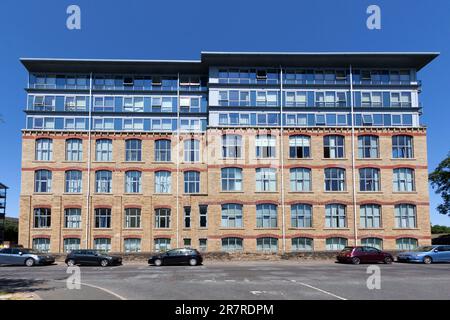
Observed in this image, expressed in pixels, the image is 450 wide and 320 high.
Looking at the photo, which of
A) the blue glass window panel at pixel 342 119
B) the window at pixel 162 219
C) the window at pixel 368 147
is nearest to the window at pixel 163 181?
the window at pixel 162 219

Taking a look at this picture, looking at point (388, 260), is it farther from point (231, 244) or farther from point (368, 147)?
point (231, 244)

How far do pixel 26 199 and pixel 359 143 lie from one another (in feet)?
113

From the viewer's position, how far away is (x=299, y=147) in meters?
47.2

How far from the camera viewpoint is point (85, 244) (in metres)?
45.9

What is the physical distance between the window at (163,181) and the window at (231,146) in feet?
20.2

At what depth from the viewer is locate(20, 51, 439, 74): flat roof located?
4791 cm

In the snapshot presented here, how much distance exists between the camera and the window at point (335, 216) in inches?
1818

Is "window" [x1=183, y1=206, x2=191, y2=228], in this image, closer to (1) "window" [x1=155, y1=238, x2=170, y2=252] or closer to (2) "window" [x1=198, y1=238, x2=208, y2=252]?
(2) "window" [x1=198, y1=238, x2=208, y2=252]

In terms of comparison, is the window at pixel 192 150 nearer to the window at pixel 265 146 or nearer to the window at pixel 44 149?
the window at pixel 265 146

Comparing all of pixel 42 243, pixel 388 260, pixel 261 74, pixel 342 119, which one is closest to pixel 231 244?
pixel 388 260

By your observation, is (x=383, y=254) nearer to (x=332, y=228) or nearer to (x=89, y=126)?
(x=332, y=228)

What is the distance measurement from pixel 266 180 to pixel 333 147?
7.79 metres
